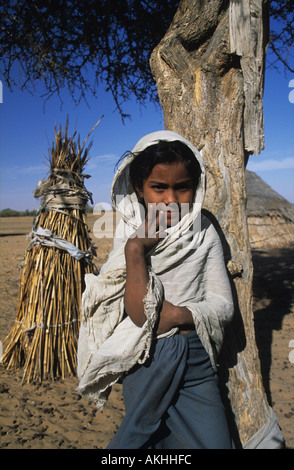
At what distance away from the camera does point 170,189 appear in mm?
1553

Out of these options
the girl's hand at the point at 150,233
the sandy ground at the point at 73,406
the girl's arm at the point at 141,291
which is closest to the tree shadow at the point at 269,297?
the sandy ground at the point at 73,406

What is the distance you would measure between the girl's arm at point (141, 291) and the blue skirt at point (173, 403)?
0.09 m

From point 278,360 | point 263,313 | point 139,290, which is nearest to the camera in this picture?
point 139,290

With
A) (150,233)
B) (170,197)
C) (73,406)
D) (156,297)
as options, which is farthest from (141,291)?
(73,406)

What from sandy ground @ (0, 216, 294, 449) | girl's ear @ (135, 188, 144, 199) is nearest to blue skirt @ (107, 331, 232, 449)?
girl's ear @ (135, 188, 144, 199)

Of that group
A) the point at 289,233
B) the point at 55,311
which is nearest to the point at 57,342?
the point at 55,311

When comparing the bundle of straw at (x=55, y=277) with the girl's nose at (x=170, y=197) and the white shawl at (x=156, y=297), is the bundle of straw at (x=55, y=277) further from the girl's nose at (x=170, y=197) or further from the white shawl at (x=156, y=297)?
the girl's nose at (x=170, y=197)

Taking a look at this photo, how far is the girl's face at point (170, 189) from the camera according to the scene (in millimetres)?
1541

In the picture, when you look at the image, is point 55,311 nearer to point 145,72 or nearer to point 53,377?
point 53,377

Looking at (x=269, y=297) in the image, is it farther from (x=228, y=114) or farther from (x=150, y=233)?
(x=150, y=233)

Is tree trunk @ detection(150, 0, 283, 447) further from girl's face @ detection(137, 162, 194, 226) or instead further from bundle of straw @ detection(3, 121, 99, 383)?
bundle of straw @ detection(3, 121, 99, 383)

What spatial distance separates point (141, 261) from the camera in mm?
1474

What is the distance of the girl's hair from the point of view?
5.14 ft
